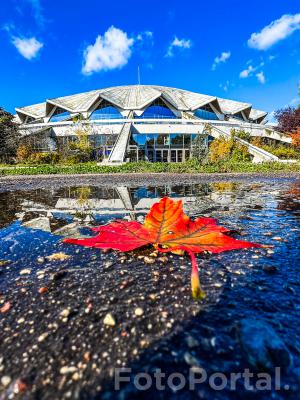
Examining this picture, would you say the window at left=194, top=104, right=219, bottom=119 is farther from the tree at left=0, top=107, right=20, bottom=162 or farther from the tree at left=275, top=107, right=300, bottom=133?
the tree at left=0, top=107, right=20, bottom=162

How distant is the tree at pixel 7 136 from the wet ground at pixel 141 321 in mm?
32256

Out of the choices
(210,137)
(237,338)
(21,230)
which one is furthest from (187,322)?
(210,137)

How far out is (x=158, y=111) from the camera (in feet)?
150

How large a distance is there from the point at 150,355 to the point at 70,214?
477cm

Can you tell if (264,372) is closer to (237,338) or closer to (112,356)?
(237,338)

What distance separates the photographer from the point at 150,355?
1.55 m

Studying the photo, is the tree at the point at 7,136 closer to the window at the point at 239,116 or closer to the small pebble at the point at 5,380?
the small pebble at the point at 5,380

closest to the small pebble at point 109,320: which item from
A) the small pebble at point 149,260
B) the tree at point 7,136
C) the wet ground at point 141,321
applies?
the wet ground at point 141,321

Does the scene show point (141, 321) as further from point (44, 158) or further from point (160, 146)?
point (160, 146)

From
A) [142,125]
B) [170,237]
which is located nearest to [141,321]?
[170,237]

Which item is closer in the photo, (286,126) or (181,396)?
(181,396)

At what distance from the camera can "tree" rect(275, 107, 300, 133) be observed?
3600 cm

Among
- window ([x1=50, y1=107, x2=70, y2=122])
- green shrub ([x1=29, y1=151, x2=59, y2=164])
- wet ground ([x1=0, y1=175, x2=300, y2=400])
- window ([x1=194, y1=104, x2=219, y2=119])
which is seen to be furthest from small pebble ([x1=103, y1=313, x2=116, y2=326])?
window ([x1=194, y1=104, x2=219, y2=119])

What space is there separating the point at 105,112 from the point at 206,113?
1971 cm
